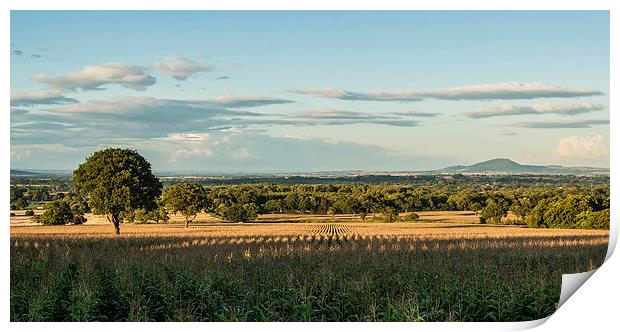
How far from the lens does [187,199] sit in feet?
42.6

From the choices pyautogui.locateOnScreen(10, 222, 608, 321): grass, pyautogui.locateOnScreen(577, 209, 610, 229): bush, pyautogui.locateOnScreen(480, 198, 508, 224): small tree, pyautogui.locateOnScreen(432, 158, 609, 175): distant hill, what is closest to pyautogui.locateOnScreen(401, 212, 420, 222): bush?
pyautogui.locateOnScreen(10, 222, 608, 321): grass

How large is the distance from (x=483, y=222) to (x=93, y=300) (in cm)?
792

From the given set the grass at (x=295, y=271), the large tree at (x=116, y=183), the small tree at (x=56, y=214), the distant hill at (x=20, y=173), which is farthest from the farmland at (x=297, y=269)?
the distant hill at (x=20, y=173)

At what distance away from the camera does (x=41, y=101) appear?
11.1 metres

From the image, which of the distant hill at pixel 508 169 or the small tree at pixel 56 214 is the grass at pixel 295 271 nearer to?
the small tree at pixel 56 214

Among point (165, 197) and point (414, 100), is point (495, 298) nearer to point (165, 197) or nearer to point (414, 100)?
point (414, 100)

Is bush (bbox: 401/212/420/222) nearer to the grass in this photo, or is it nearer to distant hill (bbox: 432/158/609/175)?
the grass

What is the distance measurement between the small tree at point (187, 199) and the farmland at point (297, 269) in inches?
13.0

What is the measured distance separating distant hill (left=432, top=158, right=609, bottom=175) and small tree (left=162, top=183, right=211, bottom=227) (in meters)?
4.45

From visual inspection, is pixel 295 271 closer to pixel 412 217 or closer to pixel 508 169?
pixel 412 217

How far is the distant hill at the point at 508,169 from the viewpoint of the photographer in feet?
41.9

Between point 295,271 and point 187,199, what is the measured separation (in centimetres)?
283

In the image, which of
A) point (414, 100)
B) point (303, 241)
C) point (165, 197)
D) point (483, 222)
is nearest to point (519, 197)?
point (483, 222)

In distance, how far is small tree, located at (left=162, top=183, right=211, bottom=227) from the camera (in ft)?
41.6
